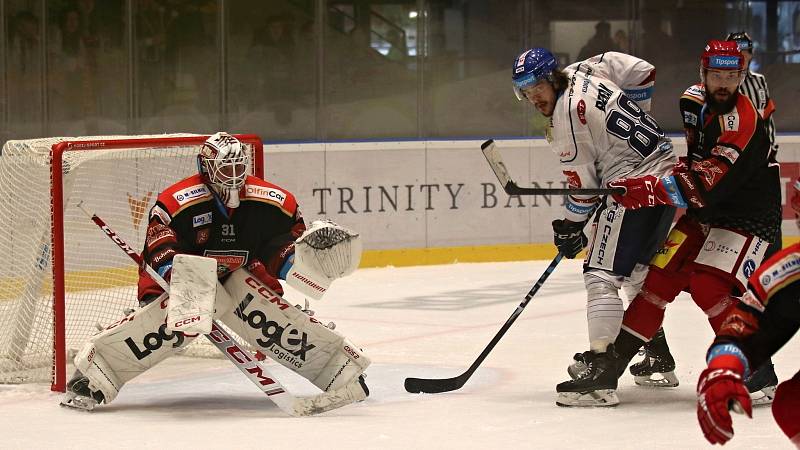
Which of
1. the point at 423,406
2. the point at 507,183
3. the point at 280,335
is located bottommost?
the point at 423,406

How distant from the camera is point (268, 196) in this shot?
4.37 meters

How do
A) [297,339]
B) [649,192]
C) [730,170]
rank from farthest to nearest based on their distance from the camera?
[297,339] < [649,192] < [730,170]

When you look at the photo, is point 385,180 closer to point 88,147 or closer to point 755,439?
point 88,147

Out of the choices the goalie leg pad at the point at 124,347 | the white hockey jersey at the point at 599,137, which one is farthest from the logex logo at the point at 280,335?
the white hockey jersey at the point at 599,137

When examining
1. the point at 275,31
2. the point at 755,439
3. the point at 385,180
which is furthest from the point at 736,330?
the point at 275,31

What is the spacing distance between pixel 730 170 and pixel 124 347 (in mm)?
1876

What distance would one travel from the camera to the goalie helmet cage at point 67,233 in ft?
15.5

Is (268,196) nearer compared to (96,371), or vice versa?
(96,371)

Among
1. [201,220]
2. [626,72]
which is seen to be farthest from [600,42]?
[201,220]

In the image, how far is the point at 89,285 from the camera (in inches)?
212

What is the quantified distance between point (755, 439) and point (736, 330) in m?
1.41

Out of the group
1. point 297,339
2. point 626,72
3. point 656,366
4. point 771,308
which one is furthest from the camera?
point 656,366

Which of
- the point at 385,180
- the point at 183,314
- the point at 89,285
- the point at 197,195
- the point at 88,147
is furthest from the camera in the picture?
the point at 385,180

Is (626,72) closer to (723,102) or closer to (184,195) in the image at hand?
(723,102)
